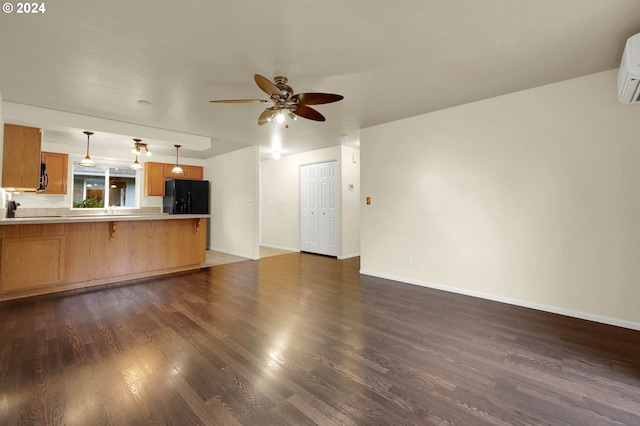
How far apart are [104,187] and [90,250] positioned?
302 centimetres

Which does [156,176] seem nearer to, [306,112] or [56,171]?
[56,171]

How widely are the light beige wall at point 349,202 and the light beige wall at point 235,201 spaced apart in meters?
1.84

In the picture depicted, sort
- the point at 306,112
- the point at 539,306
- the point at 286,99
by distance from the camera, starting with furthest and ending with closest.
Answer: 1. the point at 539,306
2. the point at 306,112
3. the point at 286,99

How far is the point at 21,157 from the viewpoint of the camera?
394cm

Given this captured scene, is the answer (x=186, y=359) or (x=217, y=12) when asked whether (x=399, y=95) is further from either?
(x=186, y=359)

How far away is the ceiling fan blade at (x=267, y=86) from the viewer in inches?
87.0

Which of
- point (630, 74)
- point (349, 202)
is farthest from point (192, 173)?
point (630, 74)

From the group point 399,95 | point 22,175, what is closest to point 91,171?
point 22,175

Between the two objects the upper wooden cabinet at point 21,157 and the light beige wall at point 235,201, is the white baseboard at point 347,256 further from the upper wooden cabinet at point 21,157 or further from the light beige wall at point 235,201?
the upper wooden cabinet at point 21,157

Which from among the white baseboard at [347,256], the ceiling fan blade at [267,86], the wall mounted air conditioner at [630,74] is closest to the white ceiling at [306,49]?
the wall mounted air conditioner at [630,74]

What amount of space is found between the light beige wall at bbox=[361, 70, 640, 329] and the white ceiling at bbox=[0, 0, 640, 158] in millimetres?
375

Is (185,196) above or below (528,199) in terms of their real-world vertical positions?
above

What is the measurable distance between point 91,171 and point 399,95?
21.9 ft

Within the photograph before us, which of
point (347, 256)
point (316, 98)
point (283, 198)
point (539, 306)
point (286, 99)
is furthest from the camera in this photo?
point (283, 198)
